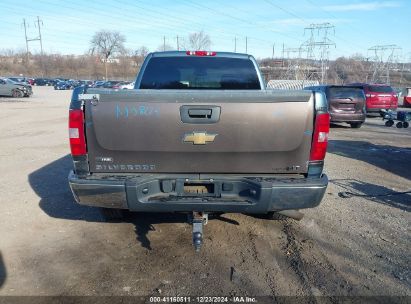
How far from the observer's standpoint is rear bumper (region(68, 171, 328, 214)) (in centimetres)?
340

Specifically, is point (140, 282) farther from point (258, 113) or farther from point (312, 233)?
point (312, 233)

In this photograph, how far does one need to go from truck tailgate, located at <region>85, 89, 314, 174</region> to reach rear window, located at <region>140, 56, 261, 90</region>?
5.60 ft

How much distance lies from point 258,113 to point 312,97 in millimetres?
519

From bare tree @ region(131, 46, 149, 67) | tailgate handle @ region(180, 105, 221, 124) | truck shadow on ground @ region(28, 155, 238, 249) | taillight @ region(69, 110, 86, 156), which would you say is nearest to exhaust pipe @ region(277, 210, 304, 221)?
truck shadow on ground @ region(28, 155, 238, 249)

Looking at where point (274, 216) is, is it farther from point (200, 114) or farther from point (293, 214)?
point (200, 114)

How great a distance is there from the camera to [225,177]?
349cm

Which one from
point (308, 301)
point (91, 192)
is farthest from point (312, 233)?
point (91, 192)

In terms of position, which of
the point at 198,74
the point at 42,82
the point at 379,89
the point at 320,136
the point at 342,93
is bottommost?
the point at 42,82

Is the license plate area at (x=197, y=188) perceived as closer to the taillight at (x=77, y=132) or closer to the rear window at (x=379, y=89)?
the taillight at (x=77, y=132)

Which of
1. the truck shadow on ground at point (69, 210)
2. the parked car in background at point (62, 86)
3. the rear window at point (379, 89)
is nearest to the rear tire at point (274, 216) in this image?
the truck shadow on ground at point (69, 210)

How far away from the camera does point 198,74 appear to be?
5.08 metres

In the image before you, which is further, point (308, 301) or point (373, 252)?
point (373, 252)

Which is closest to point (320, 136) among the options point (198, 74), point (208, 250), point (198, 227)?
point (198, 227)

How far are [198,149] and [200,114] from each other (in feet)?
1.06
